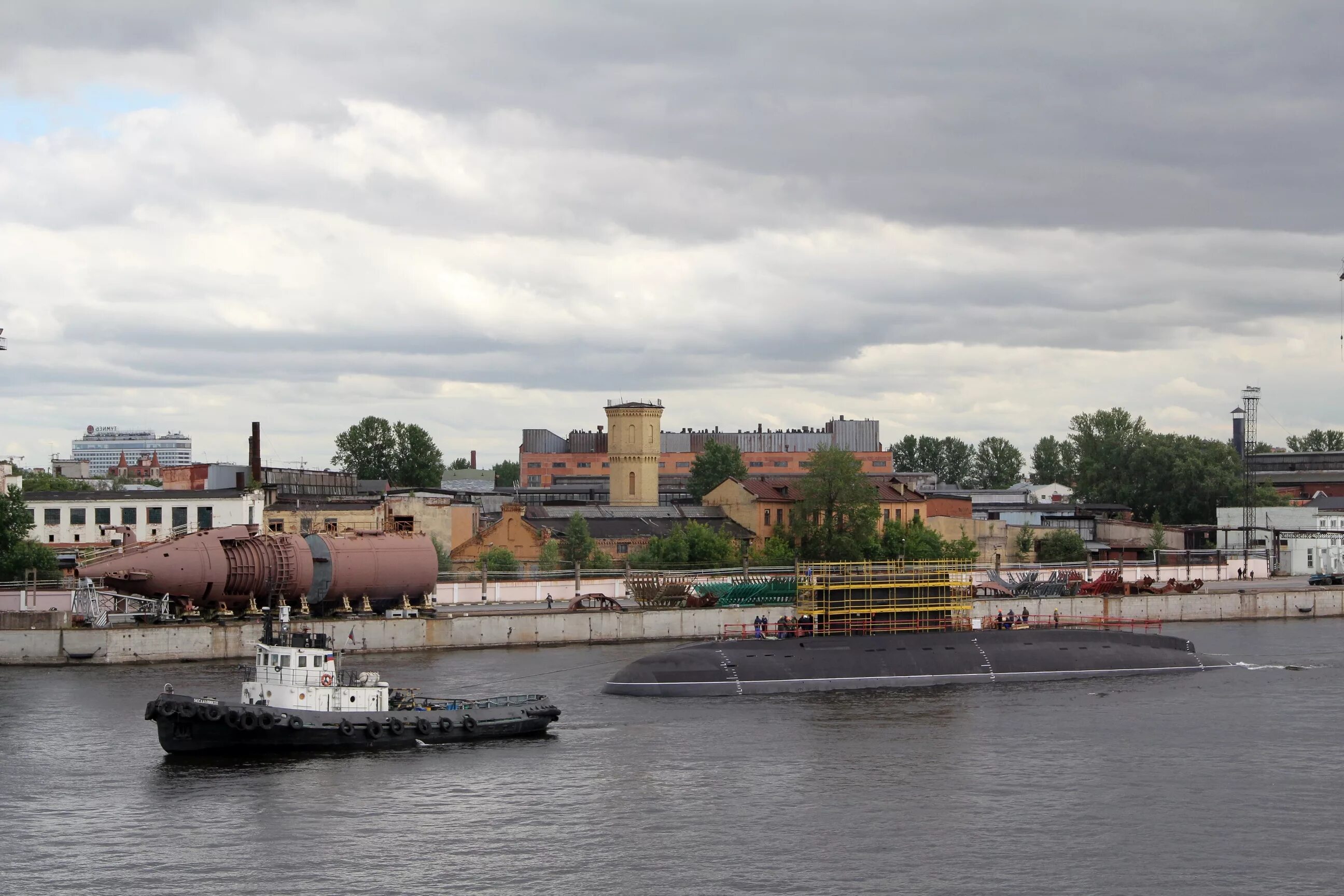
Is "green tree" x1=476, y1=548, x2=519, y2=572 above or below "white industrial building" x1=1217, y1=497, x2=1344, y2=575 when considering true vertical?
below

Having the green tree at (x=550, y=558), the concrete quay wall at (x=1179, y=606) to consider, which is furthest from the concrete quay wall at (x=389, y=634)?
the green tree at (x=550, y=558)

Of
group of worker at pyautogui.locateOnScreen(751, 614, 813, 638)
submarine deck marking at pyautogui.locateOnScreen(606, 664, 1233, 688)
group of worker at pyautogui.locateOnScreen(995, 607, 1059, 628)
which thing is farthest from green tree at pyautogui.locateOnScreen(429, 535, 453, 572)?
submarine deck marking at pyautogui.locateOnScreen(606, 664, 1233, 688)

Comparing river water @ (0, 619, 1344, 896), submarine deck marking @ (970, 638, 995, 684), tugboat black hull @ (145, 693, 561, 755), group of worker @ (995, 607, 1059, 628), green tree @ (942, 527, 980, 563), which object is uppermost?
green tree @ (942, 527, 980, 563)

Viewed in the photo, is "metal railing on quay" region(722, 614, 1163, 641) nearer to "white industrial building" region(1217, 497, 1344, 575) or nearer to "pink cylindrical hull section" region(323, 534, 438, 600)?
"pink cylindrical hull section" region(323, 534, 438, 600)

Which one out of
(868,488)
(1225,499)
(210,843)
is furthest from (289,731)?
(1225,499)

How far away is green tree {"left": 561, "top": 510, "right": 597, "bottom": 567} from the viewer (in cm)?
11681

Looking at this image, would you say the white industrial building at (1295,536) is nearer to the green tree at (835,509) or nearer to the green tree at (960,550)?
the green tree at (960,550)

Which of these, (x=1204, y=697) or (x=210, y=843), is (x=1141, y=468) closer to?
(x=1204, y=697)

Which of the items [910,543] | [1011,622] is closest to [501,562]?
[910,543]

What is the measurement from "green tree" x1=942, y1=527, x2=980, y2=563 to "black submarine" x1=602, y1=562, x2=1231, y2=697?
4975cm

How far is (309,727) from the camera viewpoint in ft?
172

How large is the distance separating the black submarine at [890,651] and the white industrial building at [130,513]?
38.1m

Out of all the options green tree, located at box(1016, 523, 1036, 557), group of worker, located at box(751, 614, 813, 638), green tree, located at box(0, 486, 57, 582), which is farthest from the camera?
green tree, located at box(1016, 523, 1036, 557)

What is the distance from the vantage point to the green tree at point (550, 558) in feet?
372
